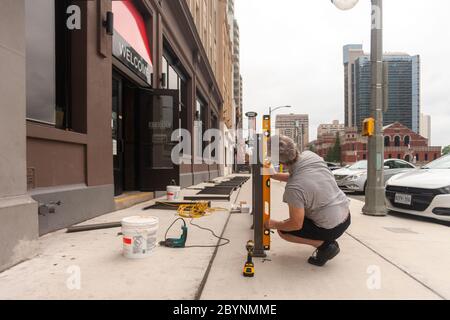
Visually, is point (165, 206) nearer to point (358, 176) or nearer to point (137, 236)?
point (137, 236)

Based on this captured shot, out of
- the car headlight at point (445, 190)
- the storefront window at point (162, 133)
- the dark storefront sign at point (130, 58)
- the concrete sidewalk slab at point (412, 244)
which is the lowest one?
the concrete sidewalk slab at point (412, 244)

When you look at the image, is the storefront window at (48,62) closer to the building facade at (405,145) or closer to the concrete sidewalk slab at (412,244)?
the concrete sidewalk slab at (412,244)

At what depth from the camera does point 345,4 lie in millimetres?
6004

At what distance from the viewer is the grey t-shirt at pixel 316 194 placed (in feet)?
9.73

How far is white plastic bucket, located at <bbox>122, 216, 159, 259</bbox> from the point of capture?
3164 millimetres

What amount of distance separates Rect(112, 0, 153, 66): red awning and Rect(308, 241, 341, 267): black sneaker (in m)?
6.19

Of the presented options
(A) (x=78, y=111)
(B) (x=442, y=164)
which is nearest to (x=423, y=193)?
(B) (x=442, y=164)

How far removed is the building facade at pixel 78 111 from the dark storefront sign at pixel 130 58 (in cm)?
2

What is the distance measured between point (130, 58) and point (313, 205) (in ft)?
20.0

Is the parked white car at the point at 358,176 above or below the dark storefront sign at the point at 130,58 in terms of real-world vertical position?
below

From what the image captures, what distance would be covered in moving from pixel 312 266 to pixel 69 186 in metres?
3.80

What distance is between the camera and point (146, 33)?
8.86 m

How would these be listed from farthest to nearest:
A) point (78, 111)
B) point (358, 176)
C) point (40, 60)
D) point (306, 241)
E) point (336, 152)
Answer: point (336, 152)
point (358, 176)
point (78, 111)
point (40, 60)
point (306, 241)

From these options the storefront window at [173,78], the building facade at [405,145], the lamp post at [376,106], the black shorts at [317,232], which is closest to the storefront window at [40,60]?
the black shorts at [317,232]
